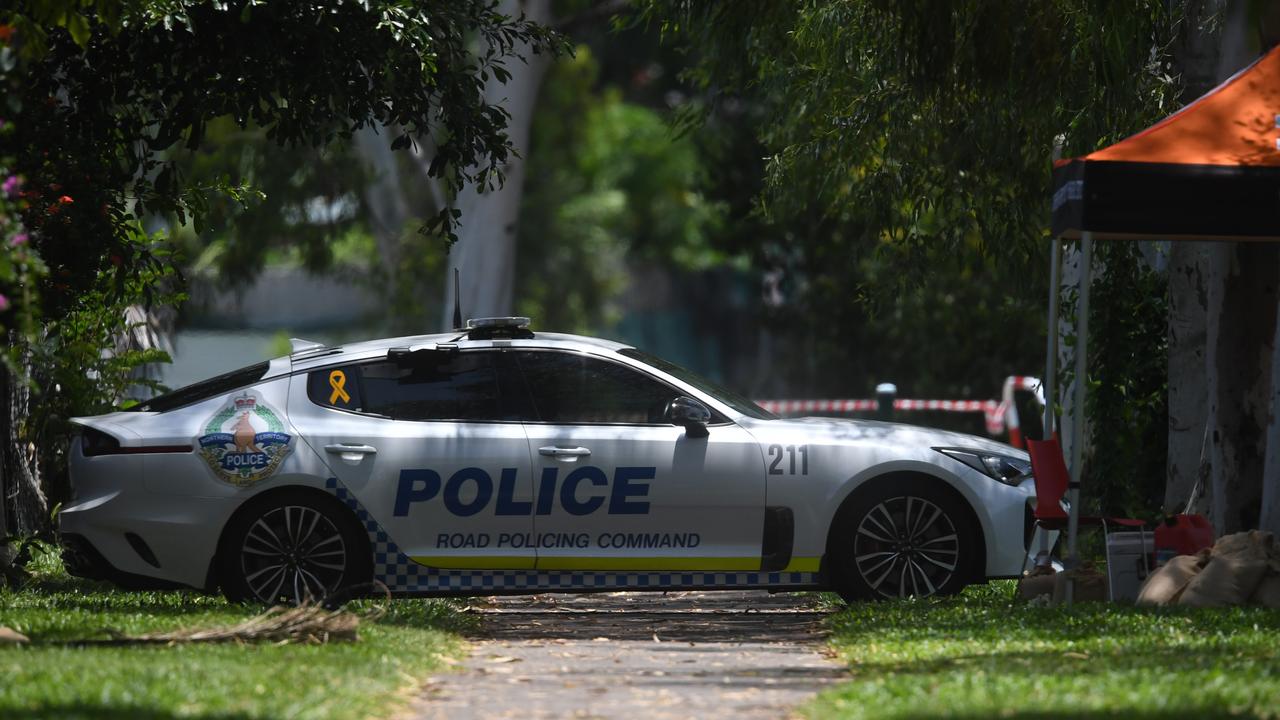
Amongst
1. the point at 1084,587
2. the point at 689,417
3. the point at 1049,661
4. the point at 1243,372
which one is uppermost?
the point at 1243,372

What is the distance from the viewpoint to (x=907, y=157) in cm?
1233

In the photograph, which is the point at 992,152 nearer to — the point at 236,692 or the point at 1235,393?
the point at 1235,393

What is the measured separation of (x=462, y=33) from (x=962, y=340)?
13467 millimetres

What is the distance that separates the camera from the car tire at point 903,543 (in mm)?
9430

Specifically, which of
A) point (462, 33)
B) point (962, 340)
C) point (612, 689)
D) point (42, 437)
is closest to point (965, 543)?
point (612, 689)

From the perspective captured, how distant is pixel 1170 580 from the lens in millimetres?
8883

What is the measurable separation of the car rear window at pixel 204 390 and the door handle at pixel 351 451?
2.18 ft

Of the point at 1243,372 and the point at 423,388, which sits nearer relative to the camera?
the point at 423,388

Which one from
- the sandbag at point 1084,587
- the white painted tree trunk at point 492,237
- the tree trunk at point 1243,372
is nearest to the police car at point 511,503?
the sandbag at point 1084,587

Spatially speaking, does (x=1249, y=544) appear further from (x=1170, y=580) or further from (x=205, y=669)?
(x=205, y=669)

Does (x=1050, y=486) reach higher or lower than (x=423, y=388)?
lower

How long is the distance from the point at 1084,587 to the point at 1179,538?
22.0 inches

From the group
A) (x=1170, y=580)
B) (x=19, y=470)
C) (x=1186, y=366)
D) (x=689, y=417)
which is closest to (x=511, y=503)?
(x=689, y=417)

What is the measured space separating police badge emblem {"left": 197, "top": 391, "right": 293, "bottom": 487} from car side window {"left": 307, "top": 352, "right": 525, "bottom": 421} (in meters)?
0.33
